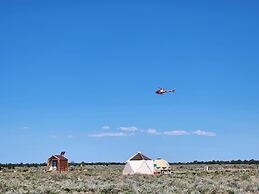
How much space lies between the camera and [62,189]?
27469mm

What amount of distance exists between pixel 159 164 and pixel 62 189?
186 feet

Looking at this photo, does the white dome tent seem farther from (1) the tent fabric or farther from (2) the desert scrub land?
(2) the desert scrub land

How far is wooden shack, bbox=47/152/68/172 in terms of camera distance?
74250mm

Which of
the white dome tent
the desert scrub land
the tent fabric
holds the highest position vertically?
the tent fabric

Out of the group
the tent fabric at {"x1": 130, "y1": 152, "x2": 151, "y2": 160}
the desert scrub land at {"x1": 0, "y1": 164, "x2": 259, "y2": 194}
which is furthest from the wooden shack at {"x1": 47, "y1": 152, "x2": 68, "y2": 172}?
the desert scrub land at {"x1": 0, "y1": 164, "x2": 259, "y2": 194}

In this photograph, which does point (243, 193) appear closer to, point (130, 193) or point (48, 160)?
point (130, 193)

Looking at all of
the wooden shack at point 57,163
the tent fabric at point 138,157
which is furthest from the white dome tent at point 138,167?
the wooden shack at point 57,163

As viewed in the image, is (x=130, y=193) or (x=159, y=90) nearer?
(x=130, y=193)

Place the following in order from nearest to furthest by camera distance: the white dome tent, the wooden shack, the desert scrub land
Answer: the desert scrub land, the white dome tent, the wooden shack

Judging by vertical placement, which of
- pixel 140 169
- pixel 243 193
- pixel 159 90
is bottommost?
pixel 243 193

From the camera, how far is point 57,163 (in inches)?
2945

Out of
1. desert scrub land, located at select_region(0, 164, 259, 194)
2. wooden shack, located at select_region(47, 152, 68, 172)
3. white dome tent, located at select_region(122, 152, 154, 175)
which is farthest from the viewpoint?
wooden shack, located at select_region(47, 152, 68, 172)

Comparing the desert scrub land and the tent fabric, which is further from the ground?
the tent fabric

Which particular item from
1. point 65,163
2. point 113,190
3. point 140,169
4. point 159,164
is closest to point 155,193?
point 113,190
